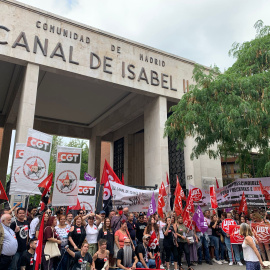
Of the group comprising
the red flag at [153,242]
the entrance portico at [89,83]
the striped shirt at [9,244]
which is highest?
the entrance portico at [89,83]

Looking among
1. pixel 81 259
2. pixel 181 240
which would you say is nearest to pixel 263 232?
pixel 181 240

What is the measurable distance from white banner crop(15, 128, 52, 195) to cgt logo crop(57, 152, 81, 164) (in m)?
0.42

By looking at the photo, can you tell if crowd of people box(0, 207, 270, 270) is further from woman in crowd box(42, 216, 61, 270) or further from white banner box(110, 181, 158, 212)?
white banner box(110, 181, 158, 212)

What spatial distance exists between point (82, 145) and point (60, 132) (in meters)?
17.8

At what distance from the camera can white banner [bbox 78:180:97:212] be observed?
10539 mm

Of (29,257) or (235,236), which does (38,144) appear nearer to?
(29,257)

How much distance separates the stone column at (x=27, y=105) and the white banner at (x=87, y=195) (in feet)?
12.6

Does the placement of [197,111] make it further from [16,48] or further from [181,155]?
[16,48]

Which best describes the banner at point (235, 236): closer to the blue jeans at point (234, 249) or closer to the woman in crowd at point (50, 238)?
the blue jeans at point (234, 249)

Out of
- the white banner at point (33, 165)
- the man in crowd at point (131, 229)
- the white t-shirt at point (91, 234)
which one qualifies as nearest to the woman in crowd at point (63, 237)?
the white t-shirt at point (91, 234)

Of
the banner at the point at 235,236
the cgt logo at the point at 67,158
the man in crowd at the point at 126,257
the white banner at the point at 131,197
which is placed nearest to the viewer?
the man in crowd at the point at 126,257

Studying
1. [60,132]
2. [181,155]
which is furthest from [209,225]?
[60,132]

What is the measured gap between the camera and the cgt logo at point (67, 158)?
8430 millimetres

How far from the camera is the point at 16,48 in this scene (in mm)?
12969
